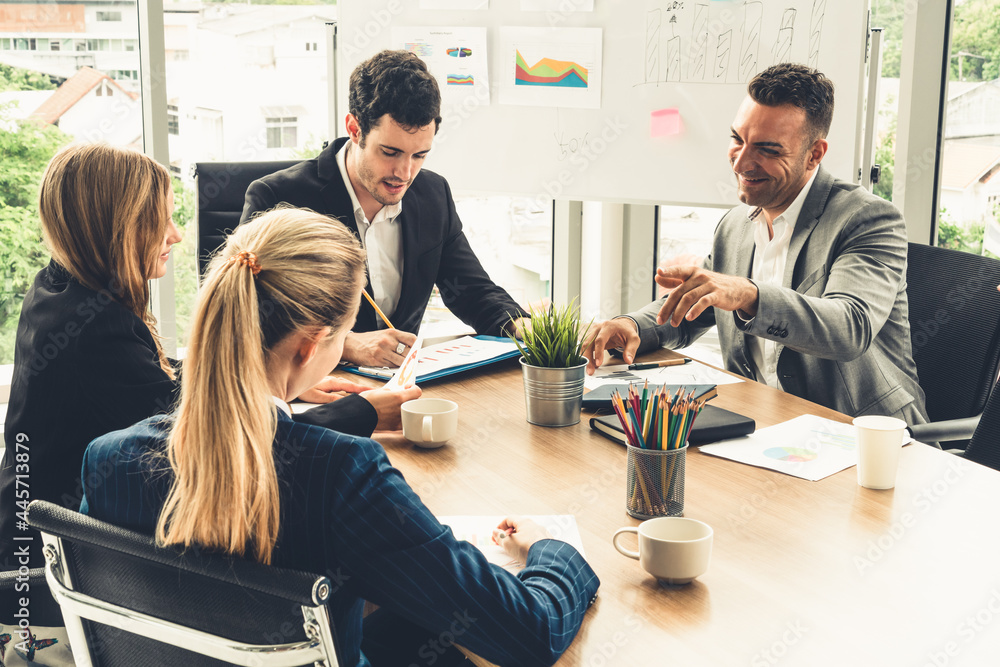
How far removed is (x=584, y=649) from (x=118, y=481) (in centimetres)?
51

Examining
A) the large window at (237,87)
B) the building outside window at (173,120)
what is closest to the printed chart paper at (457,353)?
the large window at (237,87)

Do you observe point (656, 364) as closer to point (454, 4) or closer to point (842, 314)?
point (842, 314)

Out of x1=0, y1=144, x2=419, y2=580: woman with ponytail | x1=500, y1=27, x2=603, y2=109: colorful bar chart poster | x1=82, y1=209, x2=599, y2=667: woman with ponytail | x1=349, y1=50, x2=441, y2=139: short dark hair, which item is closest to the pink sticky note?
x1=500, y1=27, x2=603, y2=109: colorful bar chart poster

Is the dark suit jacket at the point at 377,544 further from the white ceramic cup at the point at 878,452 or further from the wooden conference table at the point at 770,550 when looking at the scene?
the white ceramic cup at the point at 878,452

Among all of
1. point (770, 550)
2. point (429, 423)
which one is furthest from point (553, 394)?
point (770, 550)

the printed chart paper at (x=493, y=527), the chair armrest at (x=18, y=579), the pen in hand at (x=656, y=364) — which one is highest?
the pen in hand at (x=656, y=364)

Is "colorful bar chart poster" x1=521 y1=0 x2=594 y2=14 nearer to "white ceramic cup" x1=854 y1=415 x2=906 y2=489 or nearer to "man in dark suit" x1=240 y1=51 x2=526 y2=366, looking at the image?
"man in dark suit" x1=240 y1=51 x2=526 y2=366

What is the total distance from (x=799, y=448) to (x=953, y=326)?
0.74 metres

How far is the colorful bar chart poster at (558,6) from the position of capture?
2703mm

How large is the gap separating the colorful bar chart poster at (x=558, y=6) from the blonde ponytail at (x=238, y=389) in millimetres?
2006

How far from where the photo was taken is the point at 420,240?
2.39 metres

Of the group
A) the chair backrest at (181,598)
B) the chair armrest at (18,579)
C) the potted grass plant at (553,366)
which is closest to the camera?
the chair backrest at (181,598)

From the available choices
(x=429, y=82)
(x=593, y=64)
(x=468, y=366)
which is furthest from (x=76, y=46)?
(x=468, y=366)

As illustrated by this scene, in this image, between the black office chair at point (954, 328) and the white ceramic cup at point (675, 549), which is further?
the black office chair at point (954, 328)
